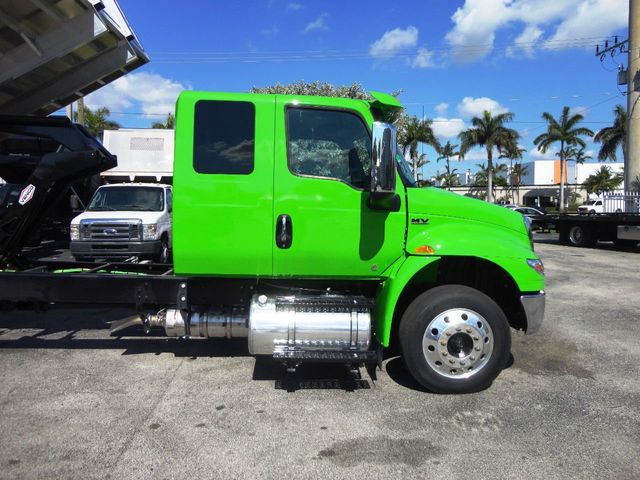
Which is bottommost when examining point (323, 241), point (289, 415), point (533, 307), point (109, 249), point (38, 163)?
point (289, 415)

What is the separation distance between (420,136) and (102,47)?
117 ft

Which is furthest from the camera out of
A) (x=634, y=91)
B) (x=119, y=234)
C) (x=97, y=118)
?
(x=97, y=118)

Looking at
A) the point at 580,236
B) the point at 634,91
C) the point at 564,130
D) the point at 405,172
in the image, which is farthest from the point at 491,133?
the point at 405,172

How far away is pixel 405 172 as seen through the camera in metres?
4.49

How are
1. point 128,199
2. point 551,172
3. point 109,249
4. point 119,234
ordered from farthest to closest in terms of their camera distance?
point 551,172 → point 128,199 → point 119,234 → point 109,249

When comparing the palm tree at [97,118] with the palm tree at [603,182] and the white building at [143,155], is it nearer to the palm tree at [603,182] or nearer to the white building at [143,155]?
the white building at [143,155]

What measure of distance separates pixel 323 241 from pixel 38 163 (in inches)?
123

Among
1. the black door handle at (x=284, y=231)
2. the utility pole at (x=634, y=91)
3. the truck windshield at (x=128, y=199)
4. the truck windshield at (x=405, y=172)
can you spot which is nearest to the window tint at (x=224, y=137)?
the black door handle at (x=284, y=231)

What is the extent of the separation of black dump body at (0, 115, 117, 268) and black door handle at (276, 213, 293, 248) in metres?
2.32

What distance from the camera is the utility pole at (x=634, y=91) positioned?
87.0ft

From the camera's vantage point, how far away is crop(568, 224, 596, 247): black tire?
18500mm

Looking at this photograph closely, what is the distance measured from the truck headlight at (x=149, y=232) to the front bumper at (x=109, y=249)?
0.54 feet

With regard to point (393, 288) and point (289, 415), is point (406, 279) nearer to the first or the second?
point (393, 288)

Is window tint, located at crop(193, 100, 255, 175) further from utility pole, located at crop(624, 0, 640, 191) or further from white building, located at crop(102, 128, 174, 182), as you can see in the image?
utility pole, located at crop(624, 0, 640, 191)
